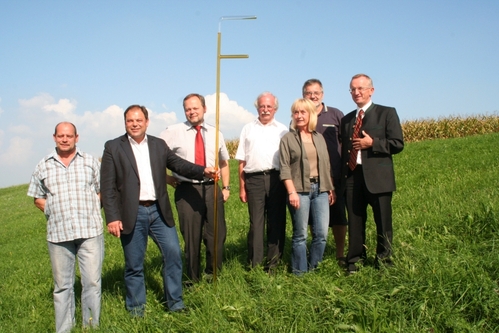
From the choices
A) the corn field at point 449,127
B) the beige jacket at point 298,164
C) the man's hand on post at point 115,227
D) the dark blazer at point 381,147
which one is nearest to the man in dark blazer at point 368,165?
the dark blazer at point 381,147

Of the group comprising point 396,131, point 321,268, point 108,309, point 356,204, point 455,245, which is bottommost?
point 108,309

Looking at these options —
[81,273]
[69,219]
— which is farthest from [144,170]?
[81,273]

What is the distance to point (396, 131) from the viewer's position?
5027mm

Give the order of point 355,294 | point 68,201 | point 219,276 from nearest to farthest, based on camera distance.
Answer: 1. point 355,294
2. point 68,201
3. point 219,276

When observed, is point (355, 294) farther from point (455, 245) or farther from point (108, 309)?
point (108, 309)

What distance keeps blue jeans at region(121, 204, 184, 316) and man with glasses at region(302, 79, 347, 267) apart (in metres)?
1.99

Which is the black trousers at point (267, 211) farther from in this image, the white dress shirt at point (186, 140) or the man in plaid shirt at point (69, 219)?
the man in plaid shirt at point (69, 219)

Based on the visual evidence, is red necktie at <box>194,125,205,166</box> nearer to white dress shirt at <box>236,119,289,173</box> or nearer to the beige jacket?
white dress shirt at <box>236,119,289,173</box>

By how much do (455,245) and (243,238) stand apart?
3.73m

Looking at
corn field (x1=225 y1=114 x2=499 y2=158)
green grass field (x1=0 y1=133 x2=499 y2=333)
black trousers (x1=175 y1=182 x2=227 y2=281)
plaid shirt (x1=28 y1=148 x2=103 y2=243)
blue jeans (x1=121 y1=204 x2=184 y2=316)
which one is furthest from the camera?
corn field (x1=225 y1=114 x2=499 y2=158)

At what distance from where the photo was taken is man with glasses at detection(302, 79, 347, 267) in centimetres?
566

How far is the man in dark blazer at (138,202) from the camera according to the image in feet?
15.6

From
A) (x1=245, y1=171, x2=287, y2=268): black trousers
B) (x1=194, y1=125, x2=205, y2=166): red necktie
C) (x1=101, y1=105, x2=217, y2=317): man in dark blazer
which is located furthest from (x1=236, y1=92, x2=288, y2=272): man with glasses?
(x1=101, y1=105, x2=217, y2=317): man in dark blazer

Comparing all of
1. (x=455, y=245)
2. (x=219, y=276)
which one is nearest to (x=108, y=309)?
(x=219, y=276)
